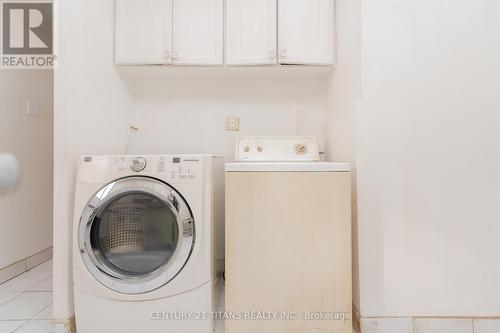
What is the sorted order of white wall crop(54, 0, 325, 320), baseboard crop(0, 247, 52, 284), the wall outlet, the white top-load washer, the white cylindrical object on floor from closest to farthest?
the white cylindrical object on floor < the white top-load washer < white wall crop(54, 0, 325, 320) < baseboard crop(0, 247, 52, 284) < the wall outlet

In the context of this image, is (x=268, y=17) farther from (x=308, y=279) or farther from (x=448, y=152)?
(x=308, y=279)

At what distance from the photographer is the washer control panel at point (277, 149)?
190 cm

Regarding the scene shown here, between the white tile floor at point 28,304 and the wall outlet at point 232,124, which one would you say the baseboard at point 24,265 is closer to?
the white tile floor at point 28,304

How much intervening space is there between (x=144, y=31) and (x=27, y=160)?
4.70 ft

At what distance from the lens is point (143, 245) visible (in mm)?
1398

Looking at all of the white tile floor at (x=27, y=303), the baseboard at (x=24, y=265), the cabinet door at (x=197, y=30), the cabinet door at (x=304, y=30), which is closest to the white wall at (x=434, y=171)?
the cabinet door at (x=304, y=30)

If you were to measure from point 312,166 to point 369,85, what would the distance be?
0.53 m

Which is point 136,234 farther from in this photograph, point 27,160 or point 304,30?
point 304,30

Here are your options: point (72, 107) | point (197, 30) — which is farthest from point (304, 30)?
point (72, 107)

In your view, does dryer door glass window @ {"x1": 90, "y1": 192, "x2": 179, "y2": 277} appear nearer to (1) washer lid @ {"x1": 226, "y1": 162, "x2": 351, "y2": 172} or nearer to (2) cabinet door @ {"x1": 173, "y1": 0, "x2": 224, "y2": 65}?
(1) washer lid @ {"x1": 226, "y1": 162, "x2": 351, "y2": 172}

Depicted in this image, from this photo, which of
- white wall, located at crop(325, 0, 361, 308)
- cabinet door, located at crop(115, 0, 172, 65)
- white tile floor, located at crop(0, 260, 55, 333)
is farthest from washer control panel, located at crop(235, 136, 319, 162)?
white tile floor, located at crop(0, 260, 55, 333)

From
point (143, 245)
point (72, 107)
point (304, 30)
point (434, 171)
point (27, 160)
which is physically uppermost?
point (304, 30)

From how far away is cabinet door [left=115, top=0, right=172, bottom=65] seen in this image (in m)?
1.88

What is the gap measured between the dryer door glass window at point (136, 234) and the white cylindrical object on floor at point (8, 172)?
1.03 m
